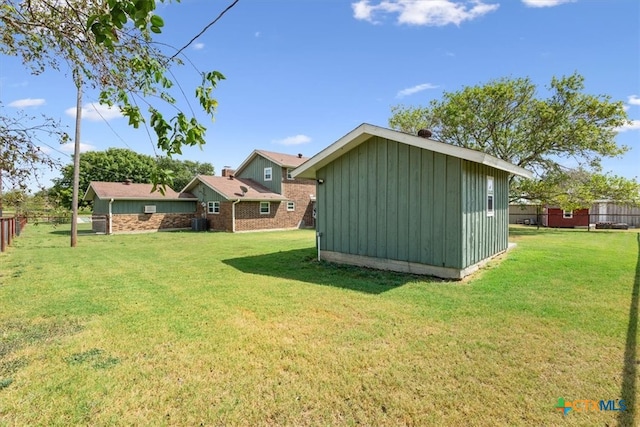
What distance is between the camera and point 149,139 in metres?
2.80

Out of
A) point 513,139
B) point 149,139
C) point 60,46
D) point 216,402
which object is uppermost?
point 513,139

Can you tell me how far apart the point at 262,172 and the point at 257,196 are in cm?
387

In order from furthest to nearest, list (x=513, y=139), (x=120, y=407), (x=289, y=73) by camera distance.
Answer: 1. (x=513, y=139)
2. (x=289, y=73)
3. (x=120, y=407)

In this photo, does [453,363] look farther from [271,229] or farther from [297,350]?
[271,229]

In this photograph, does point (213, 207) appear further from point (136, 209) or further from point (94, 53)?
point (94, 53)

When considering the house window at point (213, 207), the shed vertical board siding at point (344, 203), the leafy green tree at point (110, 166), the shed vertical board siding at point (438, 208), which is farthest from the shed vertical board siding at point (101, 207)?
the leafy green tree at point (110, 166)

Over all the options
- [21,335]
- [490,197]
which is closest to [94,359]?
[21,335]

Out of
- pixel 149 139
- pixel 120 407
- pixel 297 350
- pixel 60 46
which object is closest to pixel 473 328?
pixel 297 350

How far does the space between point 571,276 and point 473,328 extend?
175 inches

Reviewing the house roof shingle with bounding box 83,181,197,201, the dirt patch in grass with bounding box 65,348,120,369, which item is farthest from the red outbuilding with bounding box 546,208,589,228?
the dirt patch in grass with bounding box 65,348,120,369

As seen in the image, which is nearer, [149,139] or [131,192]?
[149,139]

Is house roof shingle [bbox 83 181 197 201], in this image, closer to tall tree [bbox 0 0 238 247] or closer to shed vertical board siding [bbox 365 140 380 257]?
shed vertical board siding [bbox 365 140 380 257]

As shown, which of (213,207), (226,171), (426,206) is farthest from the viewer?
(226,171)

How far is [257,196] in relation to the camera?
71.4ft
